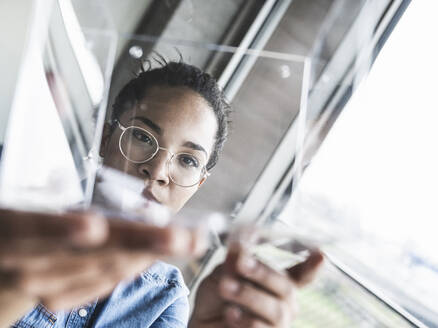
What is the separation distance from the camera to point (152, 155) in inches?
7.3

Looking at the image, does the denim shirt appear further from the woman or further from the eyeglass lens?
the eyeglass lens

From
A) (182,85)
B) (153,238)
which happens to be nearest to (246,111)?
(182,85)

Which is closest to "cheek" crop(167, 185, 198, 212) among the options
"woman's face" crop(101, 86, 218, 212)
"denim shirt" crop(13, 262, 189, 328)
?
"woman's face" crop(101, 86, 218, 212)

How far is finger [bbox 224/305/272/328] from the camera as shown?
16 cm

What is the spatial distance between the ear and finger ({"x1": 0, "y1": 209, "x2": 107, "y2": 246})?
0.31 feet

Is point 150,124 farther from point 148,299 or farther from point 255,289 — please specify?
point 148,299

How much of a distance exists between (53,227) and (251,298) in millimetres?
101

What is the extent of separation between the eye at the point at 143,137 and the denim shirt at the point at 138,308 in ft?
0.47

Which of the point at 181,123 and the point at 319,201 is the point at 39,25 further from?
the point at 319,201

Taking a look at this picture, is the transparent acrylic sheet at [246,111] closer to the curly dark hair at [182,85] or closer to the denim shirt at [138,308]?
the curly dark hair at [182,85]

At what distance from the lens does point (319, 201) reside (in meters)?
0.23

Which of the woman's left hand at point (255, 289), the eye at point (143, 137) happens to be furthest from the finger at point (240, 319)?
the eye at point (143, 137)

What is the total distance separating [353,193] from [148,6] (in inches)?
12.5

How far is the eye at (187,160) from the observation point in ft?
0.62
